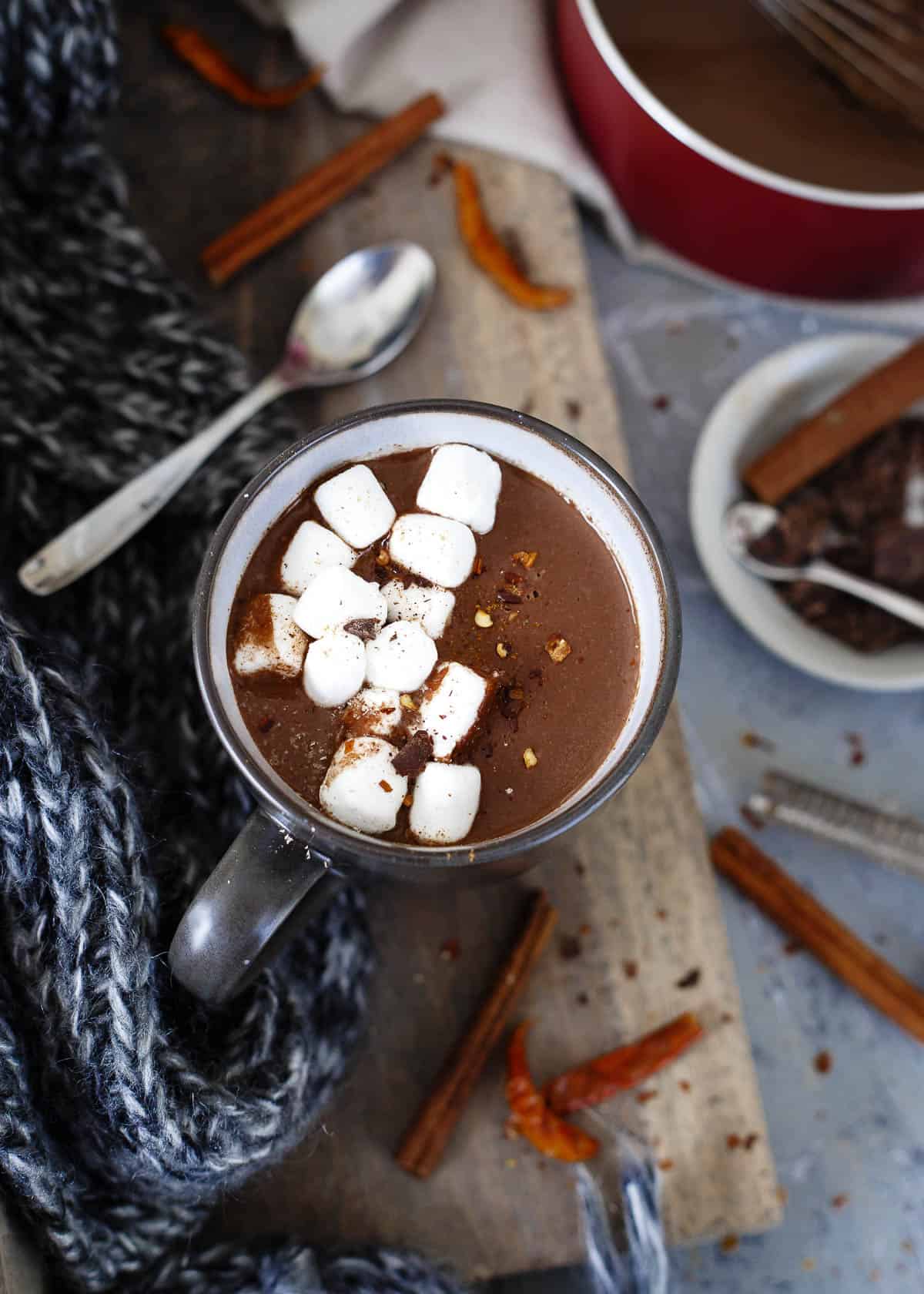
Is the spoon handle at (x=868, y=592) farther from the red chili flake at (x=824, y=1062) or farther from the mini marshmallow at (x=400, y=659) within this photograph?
the mini marshmallow at (x=400, y=659)

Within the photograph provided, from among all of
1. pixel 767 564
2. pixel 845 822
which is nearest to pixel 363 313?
pixel 767 564

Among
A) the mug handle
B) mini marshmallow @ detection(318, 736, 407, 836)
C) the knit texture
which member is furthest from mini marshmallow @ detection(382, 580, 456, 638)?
the knit texture

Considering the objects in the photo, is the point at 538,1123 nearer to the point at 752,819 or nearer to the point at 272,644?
the point at 752,819

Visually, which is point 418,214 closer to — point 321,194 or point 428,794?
point 321,194

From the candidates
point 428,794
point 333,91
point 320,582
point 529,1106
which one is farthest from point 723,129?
point 529,1106

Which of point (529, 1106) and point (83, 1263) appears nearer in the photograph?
point (83, 1263)

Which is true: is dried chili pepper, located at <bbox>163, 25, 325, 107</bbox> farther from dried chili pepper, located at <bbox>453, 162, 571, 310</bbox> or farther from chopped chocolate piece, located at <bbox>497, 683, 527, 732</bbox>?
chopped chocolate piece, located at <bbox>497, 683, 527, 732</bbox>
